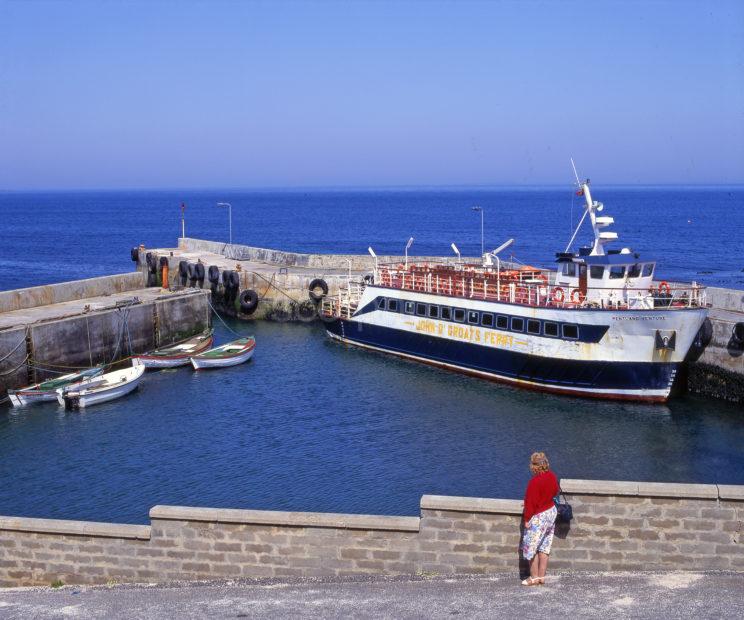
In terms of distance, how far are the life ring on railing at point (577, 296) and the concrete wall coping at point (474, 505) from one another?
79.1 feet

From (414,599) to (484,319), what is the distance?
89.4 ft

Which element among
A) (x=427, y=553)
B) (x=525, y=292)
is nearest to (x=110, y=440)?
(x=525, y=292)

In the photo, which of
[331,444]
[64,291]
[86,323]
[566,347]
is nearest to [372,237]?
[64,291]

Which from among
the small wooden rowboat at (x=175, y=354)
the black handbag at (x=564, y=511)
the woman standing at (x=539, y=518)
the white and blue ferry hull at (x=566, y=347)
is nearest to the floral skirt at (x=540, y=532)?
the woman standing at (x=539, y=518)

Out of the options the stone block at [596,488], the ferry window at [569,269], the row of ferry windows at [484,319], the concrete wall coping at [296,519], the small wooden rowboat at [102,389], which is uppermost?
the ferry window at [569,269]

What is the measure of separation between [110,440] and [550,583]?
21896 millimetres

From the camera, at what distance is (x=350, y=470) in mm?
27062

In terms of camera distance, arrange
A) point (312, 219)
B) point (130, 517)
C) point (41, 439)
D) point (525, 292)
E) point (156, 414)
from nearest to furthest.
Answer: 1. point (130, 517)
2. point (41, 439)
3. point (156, 414)
4. point (525, 292)
5. point (312, 219)

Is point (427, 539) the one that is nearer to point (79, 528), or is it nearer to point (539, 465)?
point (539, 465)

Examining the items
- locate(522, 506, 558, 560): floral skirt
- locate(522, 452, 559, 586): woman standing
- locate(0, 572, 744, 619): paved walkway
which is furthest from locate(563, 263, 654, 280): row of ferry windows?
locate(522, 506, 558, 560): floral skirt

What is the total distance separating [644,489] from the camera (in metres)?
12.2

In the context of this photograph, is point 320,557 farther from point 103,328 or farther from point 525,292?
point 103,328

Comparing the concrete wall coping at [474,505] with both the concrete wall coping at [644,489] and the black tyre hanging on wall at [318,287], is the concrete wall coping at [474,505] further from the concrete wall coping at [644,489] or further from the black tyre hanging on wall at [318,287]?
the black tyre hanging on wall at [318,287]

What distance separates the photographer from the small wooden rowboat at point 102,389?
34062 millimetres
